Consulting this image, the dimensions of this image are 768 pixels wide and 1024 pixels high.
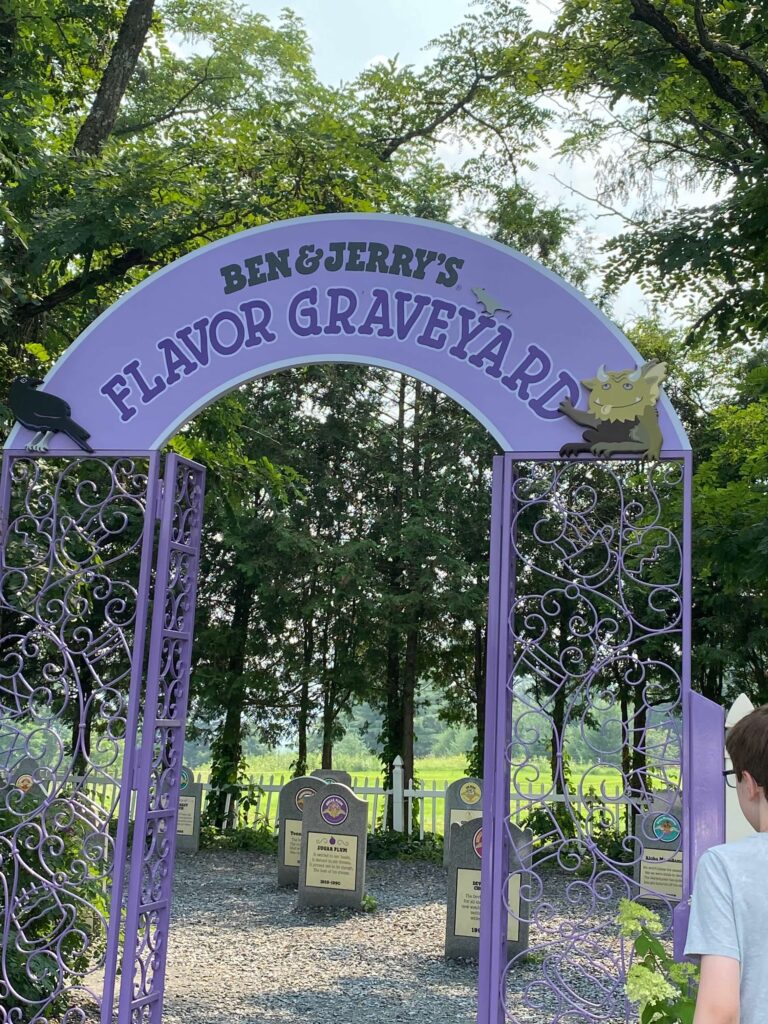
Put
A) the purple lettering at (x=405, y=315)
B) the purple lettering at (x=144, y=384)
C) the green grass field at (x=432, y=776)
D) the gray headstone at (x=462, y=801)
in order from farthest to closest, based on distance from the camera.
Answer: the gray headstone at (x=462, y=801) < the green grass field at (x=432, y=776) < the purple lettering at (x=144, y=384) < the purple lettering at (x=405, y=315)

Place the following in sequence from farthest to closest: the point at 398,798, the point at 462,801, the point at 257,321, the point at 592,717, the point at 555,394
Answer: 1. the point at 592,717
2. the point at 398,798
3. the point at 462,801
4. the point at 257,321
5. the point at 555,394

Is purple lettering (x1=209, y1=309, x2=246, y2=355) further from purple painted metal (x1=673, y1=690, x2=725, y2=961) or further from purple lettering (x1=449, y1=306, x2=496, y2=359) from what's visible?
purple painted metal (x1=673, y1=690, x2=725, y2=961)

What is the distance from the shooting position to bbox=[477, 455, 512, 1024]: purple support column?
469 centimetres

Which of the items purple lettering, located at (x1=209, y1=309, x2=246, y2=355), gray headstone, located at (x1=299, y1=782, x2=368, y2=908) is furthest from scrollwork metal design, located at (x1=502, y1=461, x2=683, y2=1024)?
gray headstone, located at (x1=299, y1=782, x2=368, y2=908)

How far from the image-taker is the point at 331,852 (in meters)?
10.6

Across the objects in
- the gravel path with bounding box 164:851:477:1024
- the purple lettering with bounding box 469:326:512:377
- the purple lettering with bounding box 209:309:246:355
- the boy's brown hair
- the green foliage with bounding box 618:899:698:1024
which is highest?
the purple lettering with bounding box 209:309:246:355

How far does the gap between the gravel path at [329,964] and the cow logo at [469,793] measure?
1074 mm

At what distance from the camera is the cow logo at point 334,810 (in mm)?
10484

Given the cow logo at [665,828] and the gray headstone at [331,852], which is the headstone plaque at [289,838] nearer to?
the gray headstone at [331,852]

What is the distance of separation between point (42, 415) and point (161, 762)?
6.18ft

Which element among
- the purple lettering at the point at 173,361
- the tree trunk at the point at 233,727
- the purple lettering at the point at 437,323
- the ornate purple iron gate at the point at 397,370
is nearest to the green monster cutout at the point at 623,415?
the ornate purple iron gate at the point at 397,370

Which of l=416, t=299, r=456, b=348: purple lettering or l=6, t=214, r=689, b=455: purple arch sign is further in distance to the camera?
l=416, t=299, r=456, b=348: purple lettering

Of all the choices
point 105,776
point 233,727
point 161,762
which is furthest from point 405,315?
point 233,727

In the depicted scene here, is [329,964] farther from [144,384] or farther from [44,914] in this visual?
[144,384]
